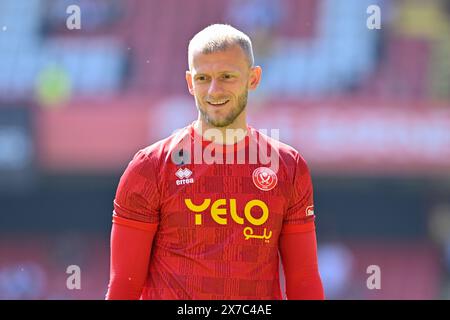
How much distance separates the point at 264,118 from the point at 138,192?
A: 10.9 metres

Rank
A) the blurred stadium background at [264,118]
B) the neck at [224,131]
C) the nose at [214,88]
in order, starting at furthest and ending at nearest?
1. the blurred stadium background at [264,118]
2. the neck at [224,131]
3. the nose at [214,88]

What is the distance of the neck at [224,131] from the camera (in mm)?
3424

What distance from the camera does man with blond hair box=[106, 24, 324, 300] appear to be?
11.0 feet

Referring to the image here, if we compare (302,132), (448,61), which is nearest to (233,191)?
(302,132)

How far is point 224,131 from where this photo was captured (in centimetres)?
343

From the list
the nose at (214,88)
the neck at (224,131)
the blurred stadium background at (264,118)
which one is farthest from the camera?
the blurred stadium background at (264,118)

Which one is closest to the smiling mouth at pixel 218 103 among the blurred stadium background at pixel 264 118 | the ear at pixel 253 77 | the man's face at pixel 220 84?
the man's face at pixel 220 84

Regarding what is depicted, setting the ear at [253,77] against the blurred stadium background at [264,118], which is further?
the blurred stadium background at [264,118]

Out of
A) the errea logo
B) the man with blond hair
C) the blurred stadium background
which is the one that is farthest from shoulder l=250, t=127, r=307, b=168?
the blurred stadium background

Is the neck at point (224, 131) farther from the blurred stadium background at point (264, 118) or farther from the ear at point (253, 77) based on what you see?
the blurred stadium background at point (264, 118)

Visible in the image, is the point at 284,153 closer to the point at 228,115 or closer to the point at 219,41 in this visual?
the point at 228,115

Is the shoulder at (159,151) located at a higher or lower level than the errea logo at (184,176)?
higher

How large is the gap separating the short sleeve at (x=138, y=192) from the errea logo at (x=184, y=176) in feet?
0.25

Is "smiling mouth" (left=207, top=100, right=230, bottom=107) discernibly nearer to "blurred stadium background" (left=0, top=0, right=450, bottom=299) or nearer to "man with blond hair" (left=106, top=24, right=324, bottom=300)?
"man with blond hair" (left=106, top=24, right=324, bottom=300)
